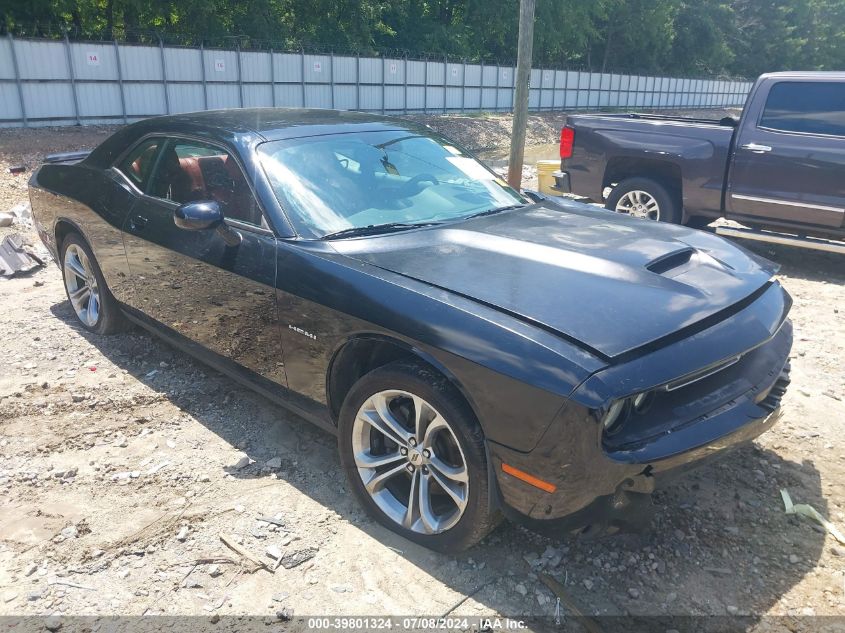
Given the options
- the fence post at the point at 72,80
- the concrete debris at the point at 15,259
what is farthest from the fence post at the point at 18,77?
the concrete debris at the point at 15,259

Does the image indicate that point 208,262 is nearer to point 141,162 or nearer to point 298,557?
point 141,162

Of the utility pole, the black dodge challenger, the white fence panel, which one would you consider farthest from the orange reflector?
the white fence panel

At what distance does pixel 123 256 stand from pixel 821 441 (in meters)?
4.29

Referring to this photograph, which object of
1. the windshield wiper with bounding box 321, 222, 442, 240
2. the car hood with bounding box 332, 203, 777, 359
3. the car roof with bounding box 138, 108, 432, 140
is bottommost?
the car hood with bounding box 332, 203, 777, 359

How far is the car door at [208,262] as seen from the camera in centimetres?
336

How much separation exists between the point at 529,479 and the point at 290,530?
121 cm

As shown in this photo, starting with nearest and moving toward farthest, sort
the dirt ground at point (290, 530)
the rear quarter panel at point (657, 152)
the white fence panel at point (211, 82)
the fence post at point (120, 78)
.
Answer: the dirt ground at point (290, 530)
the rear quarter panel at point (657, 152)
the white fence panel at point (211, 82)
the fence post at point (120, 78)

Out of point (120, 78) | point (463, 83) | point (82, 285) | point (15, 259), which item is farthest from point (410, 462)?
point (463, 83)

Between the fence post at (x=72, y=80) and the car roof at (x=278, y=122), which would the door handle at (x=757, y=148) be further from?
the fence post at (x=72, y=80)

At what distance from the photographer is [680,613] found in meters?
2.52

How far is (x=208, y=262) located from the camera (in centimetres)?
365

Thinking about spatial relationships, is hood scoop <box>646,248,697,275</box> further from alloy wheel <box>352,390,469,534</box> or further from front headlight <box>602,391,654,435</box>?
alloy wheel <box>352,390,469,534</box>

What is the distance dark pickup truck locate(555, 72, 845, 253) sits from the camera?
6766mm

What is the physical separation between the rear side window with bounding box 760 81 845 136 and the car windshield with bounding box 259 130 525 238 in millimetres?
4392
